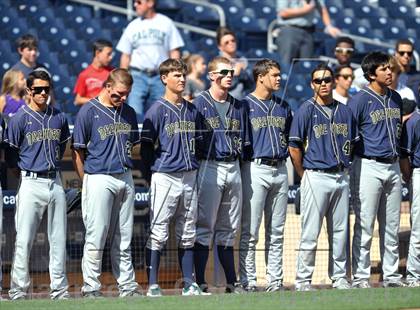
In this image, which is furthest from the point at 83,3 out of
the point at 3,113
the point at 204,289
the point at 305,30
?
the point at 204,289

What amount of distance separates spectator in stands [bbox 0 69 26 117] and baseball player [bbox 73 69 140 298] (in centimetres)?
195

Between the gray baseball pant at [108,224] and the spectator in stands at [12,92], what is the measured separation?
219 cm

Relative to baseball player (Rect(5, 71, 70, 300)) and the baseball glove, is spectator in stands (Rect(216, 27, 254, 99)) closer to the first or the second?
the baseball glove

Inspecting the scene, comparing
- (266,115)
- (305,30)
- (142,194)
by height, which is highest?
(305,30)

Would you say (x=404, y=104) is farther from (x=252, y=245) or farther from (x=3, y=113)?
(x=3, y=113)

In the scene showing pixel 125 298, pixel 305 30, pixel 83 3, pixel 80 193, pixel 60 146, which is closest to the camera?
pixel 125 298

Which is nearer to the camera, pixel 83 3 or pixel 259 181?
pixel 259 181

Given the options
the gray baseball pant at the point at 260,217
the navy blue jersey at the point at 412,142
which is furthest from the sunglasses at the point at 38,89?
the navy blue jersey at the point at 412,142

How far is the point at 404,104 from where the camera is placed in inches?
444

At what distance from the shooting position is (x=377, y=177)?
1045 centimetres

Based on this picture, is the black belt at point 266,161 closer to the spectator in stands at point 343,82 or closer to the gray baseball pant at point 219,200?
the gray baseball pant at point 219,200

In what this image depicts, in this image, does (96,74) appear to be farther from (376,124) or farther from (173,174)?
(376,124)

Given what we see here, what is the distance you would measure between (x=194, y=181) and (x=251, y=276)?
98 cm

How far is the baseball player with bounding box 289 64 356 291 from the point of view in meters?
10.3
